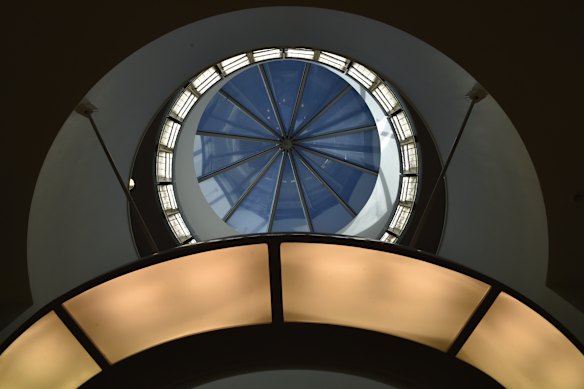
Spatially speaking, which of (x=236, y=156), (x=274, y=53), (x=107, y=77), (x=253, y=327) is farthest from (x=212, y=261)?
(x=236, y=156)

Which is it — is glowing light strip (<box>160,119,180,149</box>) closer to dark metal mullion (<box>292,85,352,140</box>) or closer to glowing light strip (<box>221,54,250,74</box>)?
glowing light strip (<box>221,54,250,74</box>)

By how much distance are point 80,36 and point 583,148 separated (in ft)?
17.3

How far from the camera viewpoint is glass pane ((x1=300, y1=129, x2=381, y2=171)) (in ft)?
39.9

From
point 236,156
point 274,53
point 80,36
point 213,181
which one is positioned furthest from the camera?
point 236,156

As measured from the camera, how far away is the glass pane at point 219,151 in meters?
12.0

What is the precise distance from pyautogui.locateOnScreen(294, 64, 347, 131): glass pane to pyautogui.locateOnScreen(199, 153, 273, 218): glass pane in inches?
53.9

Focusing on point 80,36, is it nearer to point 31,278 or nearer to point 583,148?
point 31,278

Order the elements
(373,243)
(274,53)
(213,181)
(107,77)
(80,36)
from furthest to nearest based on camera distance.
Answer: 1. (213,181)
2. (274,53)
3. (107,77)
4. (80,36)
5. (373,243)

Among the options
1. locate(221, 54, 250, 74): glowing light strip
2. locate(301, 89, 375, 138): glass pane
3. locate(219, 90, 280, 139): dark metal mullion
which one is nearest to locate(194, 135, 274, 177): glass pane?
locate(219, 90, 280, 139): dark metal mullion

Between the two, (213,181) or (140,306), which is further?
(213,181)

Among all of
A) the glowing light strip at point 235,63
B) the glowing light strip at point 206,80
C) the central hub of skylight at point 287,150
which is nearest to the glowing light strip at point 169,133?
the glowing light strip at point 206,80

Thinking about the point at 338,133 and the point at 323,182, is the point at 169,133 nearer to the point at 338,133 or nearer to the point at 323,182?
the point at 338,133

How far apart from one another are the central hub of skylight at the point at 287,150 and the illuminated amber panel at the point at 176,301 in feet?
26.6

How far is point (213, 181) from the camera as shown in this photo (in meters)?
12.6
